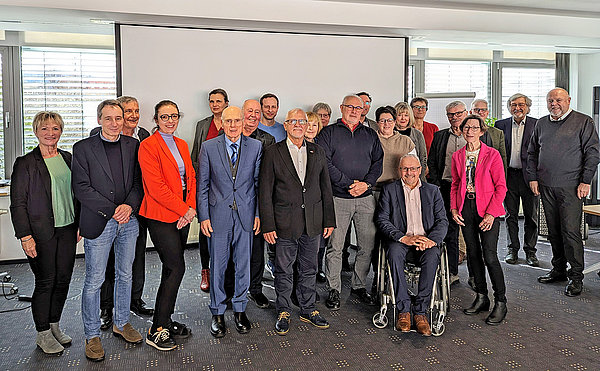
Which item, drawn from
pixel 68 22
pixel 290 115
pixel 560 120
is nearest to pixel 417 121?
pixel 560 120

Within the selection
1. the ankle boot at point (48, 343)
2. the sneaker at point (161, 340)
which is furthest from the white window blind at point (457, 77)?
the ankle boot at point (48, 343)

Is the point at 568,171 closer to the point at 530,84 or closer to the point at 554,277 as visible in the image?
the point at 554,277

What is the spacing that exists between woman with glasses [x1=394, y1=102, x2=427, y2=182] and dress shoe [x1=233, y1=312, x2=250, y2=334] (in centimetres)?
213

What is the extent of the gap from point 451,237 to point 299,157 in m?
1.76

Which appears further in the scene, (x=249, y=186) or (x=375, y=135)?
(x=375, y=135)

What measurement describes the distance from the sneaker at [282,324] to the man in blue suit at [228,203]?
0.22m

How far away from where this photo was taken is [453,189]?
415cm

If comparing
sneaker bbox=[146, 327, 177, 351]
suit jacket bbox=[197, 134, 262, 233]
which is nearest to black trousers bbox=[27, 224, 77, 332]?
sneaker bbox=[146, 327, 177, 351]

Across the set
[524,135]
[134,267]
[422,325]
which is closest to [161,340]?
[134,267]

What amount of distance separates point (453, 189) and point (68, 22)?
4.15 metres

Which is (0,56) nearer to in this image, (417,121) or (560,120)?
(417,121)

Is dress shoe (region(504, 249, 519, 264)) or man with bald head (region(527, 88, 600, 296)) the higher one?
man with bald head (region(527, 88, 600, 296))

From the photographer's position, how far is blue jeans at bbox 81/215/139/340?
3232 millimetres

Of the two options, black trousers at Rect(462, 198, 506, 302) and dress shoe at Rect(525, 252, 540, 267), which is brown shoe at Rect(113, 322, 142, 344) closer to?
black trousers at Rect(462, 198, 506, 302)
